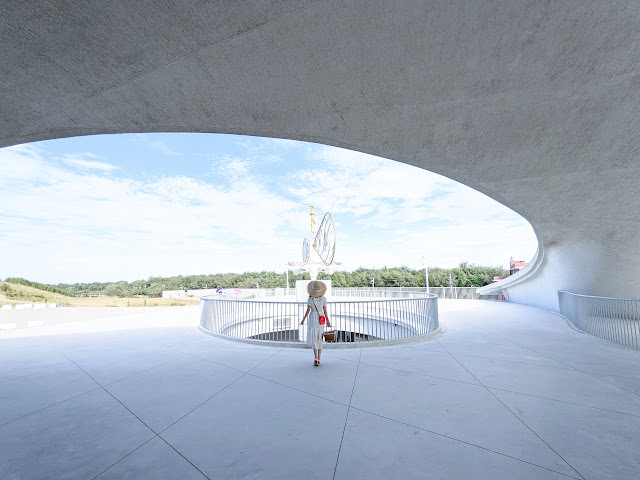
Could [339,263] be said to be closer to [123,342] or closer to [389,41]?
[123,342]

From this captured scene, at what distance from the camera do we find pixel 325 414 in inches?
162

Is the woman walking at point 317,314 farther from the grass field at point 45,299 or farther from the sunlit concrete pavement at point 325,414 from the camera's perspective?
the grass field at point 45,299

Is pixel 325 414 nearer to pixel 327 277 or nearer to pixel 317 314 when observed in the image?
pixel 317 314

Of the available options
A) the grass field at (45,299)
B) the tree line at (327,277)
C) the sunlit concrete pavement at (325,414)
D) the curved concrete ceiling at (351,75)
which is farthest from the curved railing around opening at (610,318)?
the tree line at (327,277)

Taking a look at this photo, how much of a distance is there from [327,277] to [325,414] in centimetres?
5217

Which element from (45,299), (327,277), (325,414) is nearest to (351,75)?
(325,414)

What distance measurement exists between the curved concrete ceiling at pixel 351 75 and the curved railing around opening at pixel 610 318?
13.7 feet


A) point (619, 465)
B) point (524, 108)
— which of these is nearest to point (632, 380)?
point (619, 465)

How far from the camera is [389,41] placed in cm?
454

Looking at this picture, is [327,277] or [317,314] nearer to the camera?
[317,314]

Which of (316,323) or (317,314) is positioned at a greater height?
(317,314)

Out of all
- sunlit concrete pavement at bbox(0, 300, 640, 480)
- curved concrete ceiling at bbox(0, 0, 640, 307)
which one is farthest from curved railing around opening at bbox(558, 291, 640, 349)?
curved concrete ceiling at bbox(0, 0, 640, 307)

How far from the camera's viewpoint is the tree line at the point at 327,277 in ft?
202

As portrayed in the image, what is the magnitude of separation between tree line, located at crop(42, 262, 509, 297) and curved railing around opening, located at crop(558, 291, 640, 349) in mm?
45858
